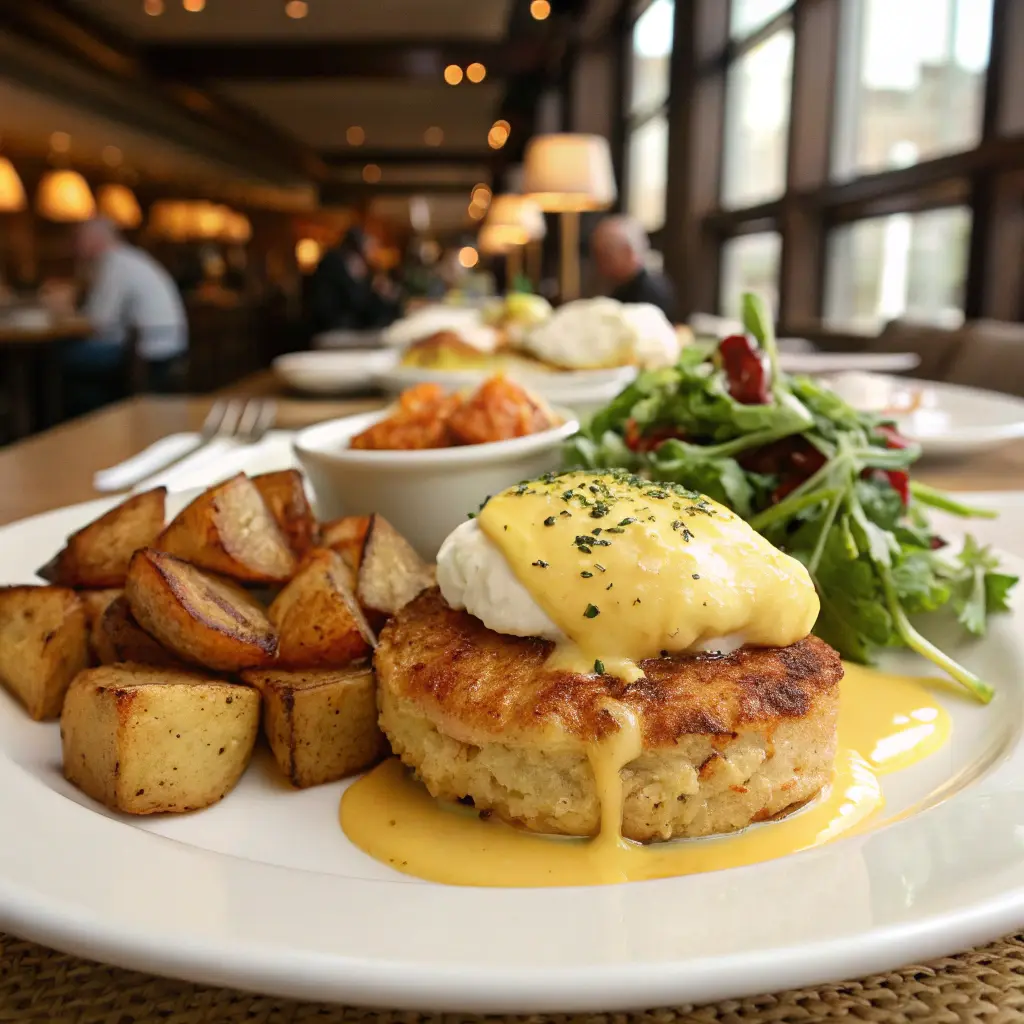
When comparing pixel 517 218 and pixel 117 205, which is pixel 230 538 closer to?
pixel 517 218

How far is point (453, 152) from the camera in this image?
81.4 ft

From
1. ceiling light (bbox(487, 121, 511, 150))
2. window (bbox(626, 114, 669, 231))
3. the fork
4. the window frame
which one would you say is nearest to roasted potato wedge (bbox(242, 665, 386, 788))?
the fork

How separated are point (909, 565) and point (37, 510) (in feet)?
5.25

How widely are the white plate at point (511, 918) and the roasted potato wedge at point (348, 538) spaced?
0.49 meters

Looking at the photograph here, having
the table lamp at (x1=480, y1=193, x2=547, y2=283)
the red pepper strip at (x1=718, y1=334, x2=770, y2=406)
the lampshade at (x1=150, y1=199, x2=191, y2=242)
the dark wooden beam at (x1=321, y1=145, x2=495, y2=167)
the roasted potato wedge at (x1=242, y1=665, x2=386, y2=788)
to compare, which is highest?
the dark wooden beam at (x1=321, y1=145, x2=495, y2=167)

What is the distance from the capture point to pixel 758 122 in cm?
871

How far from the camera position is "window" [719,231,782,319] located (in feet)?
27.9

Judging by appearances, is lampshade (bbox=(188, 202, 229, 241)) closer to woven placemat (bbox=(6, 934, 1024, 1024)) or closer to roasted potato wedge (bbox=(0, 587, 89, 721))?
roasted potato wedge (bbox=(0, 587, 89, 721))

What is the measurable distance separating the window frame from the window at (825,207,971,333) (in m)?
0.10

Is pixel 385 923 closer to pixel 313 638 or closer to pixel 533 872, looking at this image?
pixel 533 872

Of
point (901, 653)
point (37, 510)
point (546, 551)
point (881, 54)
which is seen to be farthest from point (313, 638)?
point (881, 54)

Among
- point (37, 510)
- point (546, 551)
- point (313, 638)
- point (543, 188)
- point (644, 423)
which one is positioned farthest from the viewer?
point (543, 188)

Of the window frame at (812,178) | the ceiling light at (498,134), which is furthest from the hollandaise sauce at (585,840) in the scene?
the ceiling light at (498,134)

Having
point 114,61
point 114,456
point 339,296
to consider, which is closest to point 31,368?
point 339,296
